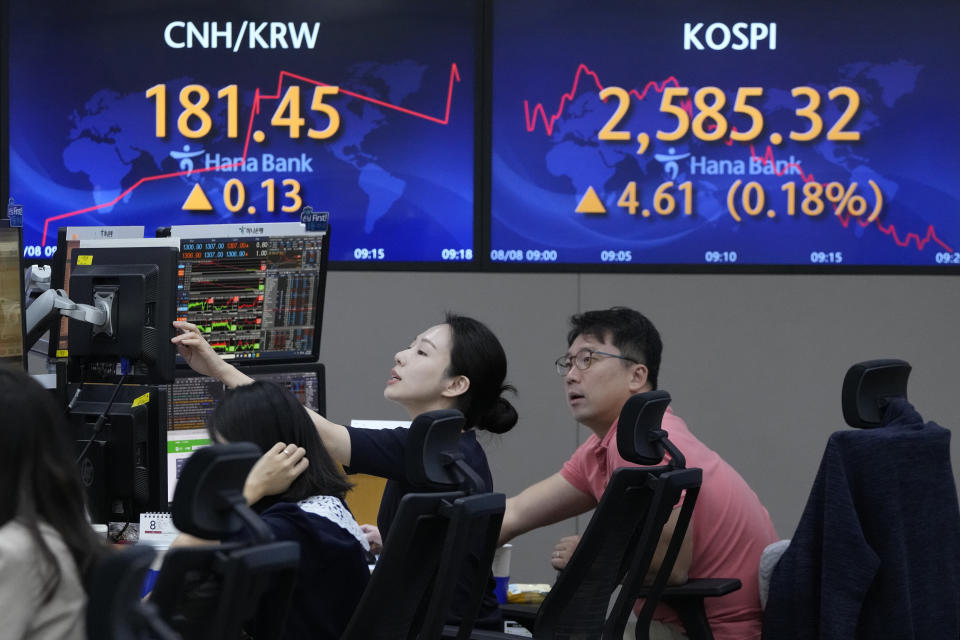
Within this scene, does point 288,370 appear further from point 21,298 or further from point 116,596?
point 116,596

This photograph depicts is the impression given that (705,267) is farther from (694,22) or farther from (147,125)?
(147,125)

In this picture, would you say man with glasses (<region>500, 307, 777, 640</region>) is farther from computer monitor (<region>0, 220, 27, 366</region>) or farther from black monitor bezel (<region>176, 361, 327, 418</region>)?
computer monitor (<region>0, 220, 27, 366</region>)

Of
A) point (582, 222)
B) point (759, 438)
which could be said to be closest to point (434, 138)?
point (582, 222)

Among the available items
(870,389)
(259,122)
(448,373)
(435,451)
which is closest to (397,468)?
(448,373)

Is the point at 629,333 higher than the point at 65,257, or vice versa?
the point at 65,257

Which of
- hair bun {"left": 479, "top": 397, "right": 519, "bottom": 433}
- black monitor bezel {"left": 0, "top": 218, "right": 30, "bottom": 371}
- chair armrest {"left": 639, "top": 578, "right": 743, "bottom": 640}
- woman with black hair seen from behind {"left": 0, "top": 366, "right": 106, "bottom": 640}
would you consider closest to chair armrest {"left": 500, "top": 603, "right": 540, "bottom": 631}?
chair armrest {"left": 639, "top": 578, "right": 743, "bottom": 640}

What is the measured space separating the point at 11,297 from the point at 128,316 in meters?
0.24

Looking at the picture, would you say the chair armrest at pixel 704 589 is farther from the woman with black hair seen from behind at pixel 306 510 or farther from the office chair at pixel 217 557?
the office chair at pixel 217 557

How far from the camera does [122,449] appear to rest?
8.50ft

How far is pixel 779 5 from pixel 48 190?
273cm

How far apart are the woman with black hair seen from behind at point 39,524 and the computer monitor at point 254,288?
1.47m

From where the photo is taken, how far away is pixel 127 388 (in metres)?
2.66

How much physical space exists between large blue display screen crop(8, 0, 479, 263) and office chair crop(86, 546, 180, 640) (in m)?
3.49

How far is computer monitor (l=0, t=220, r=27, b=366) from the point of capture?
255 cm
